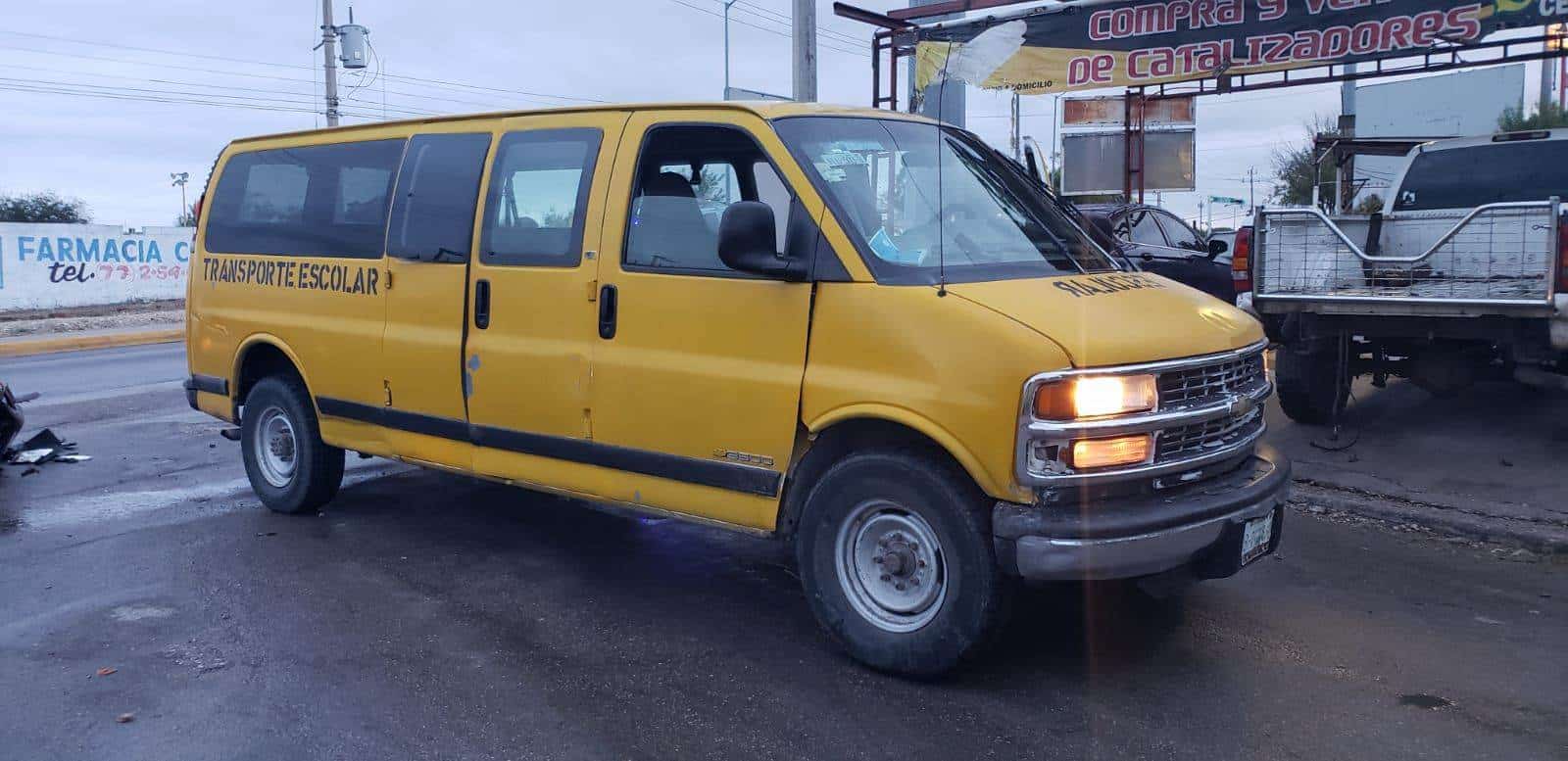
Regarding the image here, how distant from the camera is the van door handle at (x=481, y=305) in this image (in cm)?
564

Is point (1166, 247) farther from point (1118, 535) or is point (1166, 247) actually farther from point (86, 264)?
point (86, 264)

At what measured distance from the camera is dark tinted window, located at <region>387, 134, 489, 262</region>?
5840 mm

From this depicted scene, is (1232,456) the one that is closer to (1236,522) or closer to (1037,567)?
(1236,522)

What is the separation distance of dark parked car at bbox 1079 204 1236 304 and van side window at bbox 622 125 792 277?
823 centimetres

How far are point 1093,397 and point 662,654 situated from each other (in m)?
1.95

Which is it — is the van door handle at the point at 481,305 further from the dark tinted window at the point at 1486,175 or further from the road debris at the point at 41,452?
the dark tinted window at the point at 1486,175

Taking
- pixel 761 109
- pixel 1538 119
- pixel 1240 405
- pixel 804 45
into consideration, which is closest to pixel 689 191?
pixel 761 109

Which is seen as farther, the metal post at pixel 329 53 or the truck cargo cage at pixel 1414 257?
the metal post at pixel 329 53

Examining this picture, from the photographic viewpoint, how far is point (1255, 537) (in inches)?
179

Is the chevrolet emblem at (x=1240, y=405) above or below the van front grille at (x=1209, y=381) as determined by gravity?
below

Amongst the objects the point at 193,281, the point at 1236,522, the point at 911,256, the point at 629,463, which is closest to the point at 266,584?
the point at 629,463

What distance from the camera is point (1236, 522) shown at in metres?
4.36

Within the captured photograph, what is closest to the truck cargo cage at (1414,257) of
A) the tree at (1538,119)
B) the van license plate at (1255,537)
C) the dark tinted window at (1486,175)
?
the dark tinted window at (1486,175)

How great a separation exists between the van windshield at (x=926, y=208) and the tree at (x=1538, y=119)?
108ft
